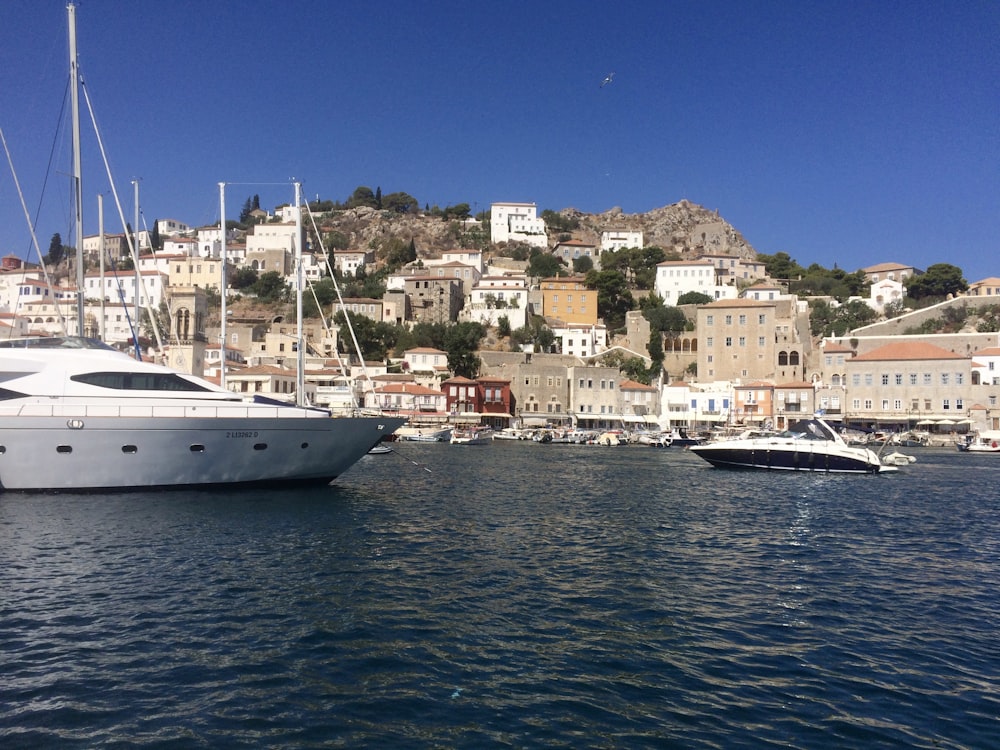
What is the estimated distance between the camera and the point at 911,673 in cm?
919

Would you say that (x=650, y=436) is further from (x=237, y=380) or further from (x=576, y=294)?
(x=237, y=380)

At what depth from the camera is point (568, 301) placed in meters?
96.4

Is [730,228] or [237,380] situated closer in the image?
[237,380]

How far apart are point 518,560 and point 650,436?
184 feet

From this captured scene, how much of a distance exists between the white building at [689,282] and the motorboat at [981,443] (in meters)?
39.5

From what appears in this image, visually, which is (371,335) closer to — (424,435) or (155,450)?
(424,435)

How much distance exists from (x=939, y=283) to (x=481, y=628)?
10805 cm

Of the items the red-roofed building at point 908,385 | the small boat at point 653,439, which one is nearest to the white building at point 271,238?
the small boat at point 653,439

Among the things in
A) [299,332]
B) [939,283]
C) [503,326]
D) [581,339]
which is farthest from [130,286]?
[939,283]

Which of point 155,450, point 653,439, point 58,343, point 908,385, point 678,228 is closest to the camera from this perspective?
point 155,450

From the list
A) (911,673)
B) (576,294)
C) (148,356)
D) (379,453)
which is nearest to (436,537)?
(911,673)

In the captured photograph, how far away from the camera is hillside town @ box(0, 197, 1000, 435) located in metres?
71.2

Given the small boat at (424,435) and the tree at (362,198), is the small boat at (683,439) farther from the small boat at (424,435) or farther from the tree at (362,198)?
the tree at (362,198)

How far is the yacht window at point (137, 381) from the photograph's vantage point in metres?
22.0
